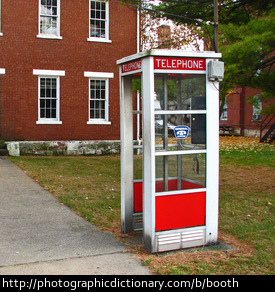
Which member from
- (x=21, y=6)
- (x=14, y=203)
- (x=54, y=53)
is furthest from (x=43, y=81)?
(x=14, y=203)

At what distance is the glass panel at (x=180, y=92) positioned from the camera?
516cm

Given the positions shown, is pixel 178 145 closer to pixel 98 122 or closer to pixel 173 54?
pixel 173 54

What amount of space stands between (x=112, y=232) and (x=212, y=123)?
2196 millimetres

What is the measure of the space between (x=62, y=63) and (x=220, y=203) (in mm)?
11922

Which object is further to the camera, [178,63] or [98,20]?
[98,20]

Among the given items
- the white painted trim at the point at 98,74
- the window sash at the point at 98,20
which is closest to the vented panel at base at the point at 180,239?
the white painted trim at the point at 98,74

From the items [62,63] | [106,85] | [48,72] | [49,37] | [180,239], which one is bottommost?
[180,239]

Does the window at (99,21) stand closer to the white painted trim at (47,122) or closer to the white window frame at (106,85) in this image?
the white window frame at (106,85)

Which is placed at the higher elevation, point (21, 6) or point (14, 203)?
point (21, 6)

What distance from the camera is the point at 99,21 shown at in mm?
18531

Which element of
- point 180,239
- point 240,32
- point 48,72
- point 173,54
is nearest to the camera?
point 173,54

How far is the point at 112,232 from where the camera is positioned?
5926 millimetres

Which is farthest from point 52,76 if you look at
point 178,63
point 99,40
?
point 178,63
